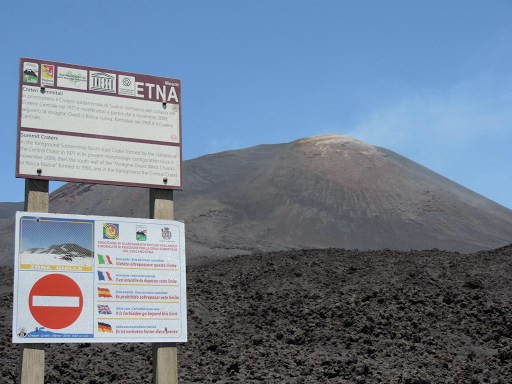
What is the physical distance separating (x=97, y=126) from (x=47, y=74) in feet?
1.77

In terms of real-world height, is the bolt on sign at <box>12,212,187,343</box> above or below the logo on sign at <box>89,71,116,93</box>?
below

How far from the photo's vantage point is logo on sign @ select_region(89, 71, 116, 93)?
184 inches

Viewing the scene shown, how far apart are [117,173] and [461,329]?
342 inches

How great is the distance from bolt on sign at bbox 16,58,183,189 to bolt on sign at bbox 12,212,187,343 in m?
0.39

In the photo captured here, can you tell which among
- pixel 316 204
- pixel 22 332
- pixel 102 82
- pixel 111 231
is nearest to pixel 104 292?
pixel 111 231

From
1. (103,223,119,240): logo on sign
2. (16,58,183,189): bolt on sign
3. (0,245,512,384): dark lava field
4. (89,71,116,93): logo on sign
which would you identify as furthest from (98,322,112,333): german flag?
(0,245,512,384): dark lava field

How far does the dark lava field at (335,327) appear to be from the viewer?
9.44 m

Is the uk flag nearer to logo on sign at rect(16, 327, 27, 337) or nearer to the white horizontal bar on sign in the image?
the white horizontal bar on sign

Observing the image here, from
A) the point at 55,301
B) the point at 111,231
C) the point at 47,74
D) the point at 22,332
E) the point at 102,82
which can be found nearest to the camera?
the point at 22,332

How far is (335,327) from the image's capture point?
11.7m

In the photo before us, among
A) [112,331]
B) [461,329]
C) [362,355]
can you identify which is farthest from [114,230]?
[461,329]

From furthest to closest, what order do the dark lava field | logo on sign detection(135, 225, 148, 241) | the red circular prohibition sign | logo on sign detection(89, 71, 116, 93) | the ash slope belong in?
the ash slope < the dark lava field < logo on sign detection(89, 71, 116, 93) < logo on sign detection(135, 225, 148, 241) < the red circular prohibition sign

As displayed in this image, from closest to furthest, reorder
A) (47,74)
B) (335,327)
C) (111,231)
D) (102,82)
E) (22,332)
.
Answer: (22,332)
(111,231)
(47,74)
(102,82)
(335,327)

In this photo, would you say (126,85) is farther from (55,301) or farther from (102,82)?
(55,301)
